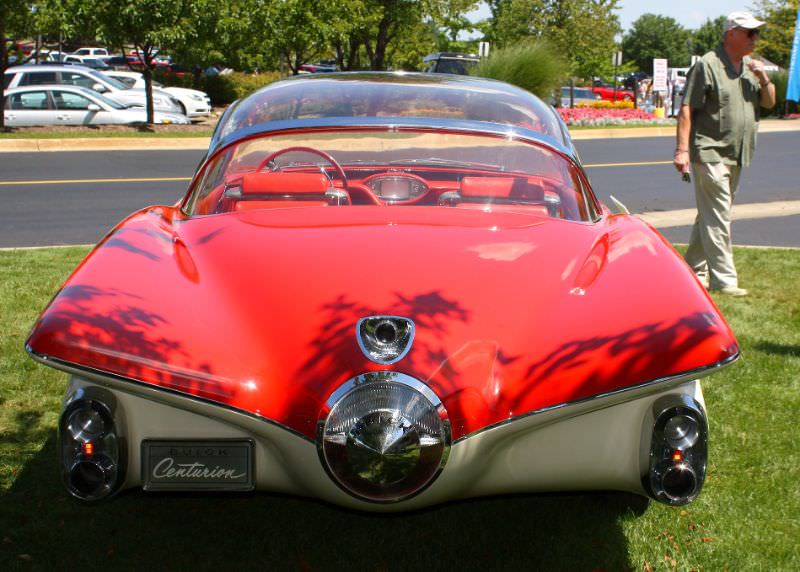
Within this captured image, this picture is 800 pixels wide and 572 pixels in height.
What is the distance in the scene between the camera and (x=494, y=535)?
3602mm

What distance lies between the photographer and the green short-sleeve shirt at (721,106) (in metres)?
7.12

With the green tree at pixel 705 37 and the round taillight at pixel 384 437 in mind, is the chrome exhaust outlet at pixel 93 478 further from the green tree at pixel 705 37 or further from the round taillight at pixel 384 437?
the green tree at pixel 705 37

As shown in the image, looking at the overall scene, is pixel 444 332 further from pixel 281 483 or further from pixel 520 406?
pixel 281 483

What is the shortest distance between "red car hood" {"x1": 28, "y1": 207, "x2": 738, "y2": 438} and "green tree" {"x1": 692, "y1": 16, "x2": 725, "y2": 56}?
114835 mm

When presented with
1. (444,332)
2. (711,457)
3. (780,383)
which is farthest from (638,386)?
(780,383)

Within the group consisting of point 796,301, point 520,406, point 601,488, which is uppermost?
point 520,406

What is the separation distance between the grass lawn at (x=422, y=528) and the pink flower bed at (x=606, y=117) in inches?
870

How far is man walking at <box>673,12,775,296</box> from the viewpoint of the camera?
7105mm

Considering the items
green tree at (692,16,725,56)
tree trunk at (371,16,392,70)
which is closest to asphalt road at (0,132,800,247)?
tree trunk at (371,16,392,70)

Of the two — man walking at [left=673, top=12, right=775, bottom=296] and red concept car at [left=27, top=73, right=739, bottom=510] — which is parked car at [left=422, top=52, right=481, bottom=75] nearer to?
man walking at [left=673, top=12, right=775, bottom=296]

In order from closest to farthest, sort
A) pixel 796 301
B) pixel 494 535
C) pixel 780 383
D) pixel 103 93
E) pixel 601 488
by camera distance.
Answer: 1. pixel 601 488
2. pixel 494 535
3. pixel 780 383
4. pixel 796 301
5. pixel 103 93

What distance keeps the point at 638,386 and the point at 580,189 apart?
1.71 m

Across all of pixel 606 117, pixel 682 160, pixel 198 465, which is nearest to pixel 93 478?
pixel 198 465

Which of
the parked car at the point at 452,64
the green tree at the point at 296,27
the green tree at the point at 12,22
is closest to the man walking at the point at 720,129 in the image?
the green tree at the point at 12,22
